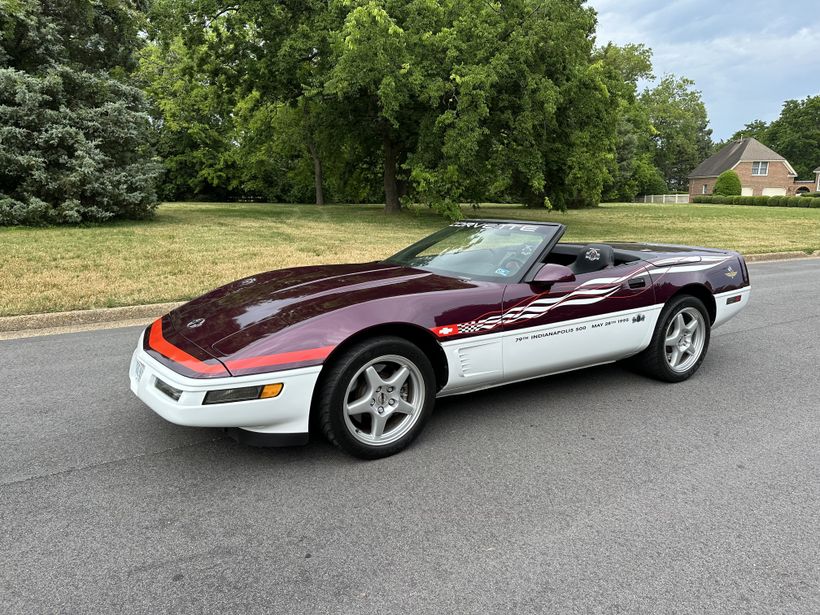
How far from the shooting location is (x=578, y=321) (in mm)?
3928

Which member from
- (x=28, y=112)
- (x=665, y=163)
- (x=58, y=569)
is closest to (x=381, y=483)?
(x=58, y=569)

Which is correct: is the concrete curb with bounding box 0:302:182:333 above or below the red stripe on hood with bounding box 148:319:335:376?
below

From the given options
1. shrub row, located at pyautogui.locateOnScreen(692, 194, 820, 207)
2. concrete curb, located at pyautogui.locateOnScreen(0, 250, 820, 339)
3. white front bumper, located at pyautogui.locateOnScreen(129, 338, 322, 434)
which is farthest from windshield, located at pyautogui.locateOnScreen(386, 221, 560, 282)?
shrub row, located at pyautogui.locateOnScreen(692, 194, 820, 207)

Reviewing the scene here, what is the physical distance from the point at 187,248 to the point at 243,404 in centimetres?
1004

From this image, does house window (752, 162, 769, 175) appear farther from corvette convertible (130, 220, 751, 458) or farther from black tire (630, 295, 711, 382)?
black tire (630, 295, 711, 382)

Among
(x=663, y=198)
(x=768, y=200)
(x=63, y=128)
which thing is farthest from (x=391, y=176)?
(x=663, y=198)

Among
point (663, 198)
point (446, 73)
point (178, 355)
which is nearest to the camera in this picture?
point (178, 355)

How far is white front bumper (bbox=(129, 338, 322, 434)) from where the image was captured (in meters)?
2.82

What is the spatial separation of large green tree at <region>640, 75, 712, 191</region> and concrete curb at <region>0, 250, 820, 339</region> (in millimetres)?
53287

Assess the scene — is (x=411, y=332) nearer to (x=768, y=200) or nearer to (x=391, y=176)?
(x=391, y=176)

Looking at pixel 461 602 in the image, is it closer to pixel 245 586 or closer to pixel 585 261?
pixel 245 586

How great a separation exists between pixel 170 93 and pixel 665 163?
66.0 m

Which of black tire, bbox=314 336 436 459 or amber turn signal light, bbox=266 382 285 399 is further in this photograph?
black tire, bbox=314 336 436 459

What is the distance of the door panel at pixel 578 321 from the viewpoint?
3674 millimetres
